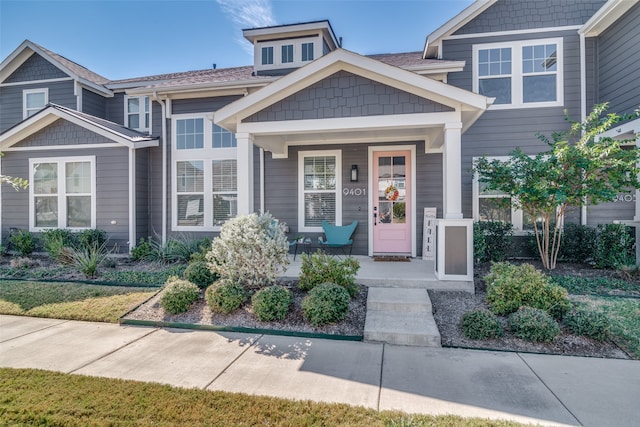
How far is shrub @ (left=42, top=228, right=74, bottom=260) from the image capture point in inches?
299

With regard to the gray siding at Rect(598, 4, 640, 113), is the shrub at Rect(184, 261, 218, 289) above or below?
below

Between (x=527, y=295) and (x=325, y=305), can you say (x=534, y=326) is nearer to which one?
(x=527, y=295)

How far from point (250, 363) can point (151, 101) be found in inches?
316

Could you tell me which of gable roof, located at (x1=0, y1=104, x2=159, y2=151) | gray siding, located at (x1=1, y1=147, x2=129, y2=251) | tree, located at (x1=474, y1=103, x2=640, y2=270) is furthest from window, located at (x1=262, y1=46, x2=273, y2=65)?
tree, located at (x1=474, y1=103, x2=640, y2=270)

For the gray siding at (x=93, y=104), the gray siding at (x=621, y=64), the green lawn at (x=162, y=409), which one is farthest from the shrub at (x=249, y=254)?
the gray siding at (x=93, y=104)

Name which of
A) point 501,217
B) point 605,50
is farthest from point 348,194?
point 605,50

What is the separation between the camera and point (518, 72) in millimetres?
7902

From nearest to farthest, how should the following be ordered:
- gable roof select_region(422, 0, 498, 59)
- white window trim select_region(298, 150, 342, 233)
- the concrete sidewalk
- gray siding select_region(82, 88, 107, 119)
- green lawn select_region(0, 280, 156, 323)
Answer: the concrete sidewalk, green lawn select_region(0, 280, 156, 323), gable roof select_region(422, 0, 498, 59), white window trim select_region(298, 150, 342, 233), gray siding select_region(82, 88, 107, 119)

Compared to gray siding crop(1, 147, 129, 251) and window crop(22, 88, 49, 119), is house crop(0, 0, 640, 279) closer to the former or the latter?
gray siding crop(1, 147, 129, 251)

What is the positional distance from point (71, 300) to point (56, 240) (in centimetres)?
351

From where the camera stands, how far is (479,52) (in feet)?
26.7

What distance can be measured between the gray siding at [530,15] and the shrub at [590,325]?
268 inches

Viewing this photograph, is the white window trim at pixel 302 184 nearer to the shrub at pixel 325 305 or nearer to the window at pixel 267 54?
the window at pixel 267 54

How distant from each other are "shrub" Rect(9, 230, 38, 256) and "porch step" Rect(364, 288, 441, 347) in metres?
8.60
